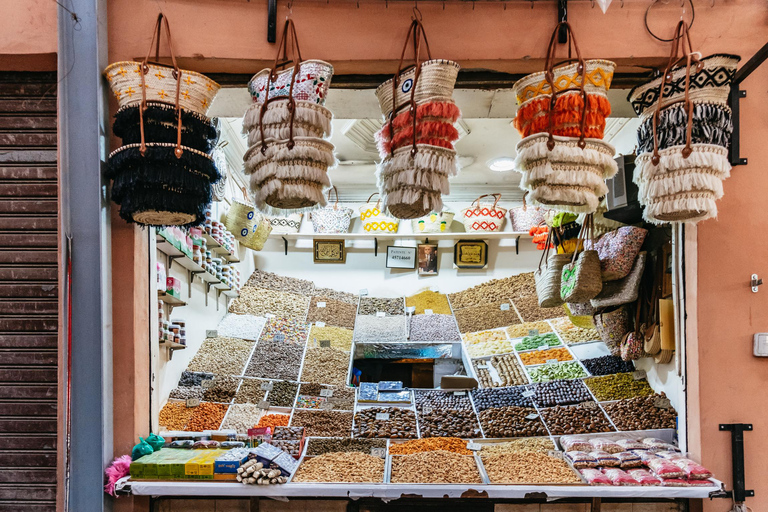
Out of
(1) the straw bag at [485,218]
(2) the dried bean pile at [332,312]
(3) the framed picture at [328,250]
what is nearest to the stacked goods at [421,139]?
(2) the dried bean pile at [332,312]

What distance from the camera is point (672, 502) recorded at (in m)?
2.58

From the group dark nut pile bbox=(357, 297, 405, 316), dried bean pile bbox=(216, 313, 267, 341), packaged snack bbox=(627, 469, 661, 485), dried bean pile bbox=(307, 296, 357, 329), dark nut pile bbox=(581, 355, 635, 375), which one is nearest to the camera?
packaged snack bbox=(627, 469, 661, 485)

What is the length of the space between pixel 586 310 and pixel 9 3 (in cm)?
355

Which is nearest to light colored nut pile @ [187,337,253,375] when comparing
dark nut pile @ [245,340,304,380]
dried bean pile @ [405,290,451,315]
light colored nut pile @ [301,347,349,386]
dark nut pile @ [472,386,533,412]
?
dark nut pile @ [245,340,304,380]

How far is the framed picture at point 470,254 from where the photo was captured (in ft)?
22.4

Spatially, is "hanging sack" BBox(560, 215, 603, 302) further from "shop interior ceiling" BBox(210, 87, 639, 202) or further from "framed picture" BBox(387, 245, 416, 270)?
"framed picture" BBox(387, 245, 416, 270)

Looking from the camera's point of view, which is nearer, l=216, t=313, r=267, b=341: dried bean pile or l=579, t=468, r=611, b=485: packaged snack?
l=579, t=468, r=611, b=485: packaged snack

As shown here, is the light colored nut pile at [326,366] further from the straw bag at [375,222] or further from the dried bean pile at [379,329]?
the straw bag at [375,222]

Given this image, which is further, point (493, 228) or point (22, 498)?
point (493, 228)

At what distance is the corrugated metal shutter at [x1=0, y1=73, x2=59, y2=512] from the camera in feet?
8.27

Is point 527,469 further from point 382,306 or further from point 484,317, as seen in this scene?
point 382,306

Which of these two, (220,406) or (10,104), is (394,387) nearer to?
(220,406)

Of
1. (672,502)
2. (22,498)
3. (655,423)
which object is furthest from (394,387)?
(22,498)

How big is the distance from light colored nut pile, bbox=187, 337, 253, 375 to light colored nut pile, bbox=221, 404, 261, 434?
653mm
